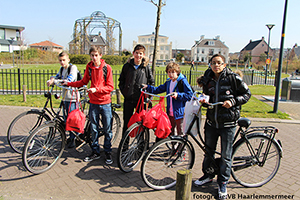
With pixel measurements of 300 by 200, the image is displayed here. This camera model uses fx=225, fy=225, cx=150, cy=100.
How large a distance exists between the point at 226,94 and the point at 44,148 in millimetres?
2972

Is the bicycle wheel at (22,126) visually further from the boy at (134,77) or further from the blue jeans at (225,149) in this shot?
the blue jeans at (225,149)

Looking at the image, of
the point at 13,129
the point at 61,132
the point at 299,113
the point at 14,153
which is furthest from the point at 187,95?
the point at 299,113

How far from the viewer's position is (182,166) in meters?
3.61

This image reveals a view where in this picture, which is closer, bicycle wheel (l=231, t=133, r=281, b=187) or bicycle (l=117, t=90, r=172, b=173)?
bicycle wheel (l=231, t=133, r=281, b=187)

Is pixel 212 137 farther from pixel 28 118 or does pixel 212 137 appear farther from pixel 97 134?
pixel 28 118

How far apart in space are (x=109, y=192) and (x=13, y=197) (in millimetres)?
1234

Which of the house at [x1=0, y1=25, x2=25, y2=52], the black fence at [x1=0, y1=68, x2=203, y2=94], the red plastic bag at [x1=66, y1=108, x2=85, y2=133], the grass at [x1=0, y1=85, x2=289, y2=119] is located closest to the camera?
the red plastic bag at [x1=66, y1=108, x2=85, y2=133]

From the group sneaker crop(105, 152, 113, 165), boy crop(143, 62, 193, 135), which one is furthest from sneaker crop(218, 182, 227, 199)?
sneaker crop(105, 152, 113, 165)

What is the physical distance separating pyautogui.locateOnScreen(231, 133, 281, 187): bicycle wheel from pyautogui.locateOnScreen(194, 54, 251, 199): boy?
26cm

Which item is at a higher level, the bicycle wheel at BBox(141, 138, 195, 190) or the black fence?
the black fence

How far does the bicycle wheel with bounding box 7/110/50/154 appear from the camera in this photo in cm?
397

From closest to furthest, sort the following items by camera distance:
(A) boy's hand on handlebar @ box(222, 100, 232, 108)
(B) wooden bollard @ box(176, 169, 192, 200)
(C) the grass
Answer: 1. (B) wooden bollard @ box(176, 169, 192, 200)
2. (A) boy's hand on handlebar @ box(222, 100, 232, 108)
3. (C) the grass

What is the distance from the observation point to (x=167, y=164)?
11.3 ft

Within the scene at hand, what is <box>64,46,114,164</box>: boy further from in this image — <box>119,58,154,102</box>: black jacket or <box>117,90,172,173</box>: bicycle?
<box>117,90,172,173</box>: bicycle
